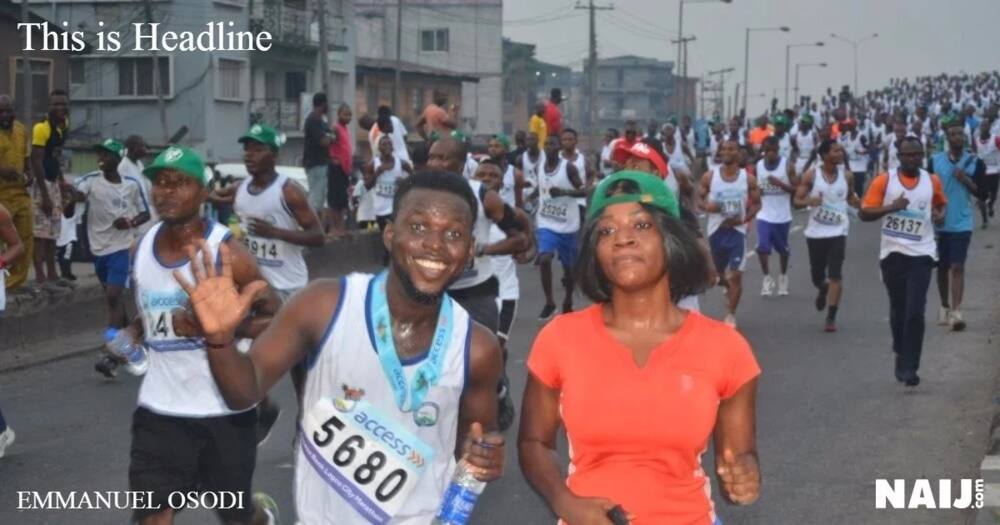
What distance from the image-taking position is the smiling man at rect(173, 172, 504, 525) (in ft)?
14.6

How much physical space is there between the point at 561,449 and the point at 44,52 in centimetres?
2510

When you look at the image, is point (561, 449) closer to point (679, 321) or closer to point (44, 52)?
point (679, 321)

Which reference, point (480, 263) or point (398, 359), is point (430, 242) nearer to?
point (398, 359)

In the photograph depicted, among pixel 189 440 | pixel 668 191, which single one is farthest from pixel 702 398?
pixel 189 440

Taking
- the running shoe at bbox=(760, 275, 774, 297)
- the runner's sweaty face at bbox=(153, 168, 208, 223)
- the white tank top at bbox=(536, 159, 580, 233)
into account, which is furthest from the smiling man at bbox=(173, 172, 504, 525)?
the running shoe at bbox=(760, 275, 774, 297)

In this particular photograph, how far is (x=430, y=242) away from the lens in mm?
4539

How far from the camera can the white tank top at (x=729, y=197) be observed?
1538cm

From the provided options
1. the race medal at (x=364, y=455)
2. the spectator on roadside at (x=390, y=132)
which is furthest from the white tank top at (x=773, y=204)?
the race medal at (x=364, y=455)

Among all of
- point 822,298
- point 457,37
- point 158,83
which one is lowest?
point 822,298

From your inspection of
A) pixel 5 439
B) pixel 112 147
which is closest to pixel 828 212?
pixel 112 147

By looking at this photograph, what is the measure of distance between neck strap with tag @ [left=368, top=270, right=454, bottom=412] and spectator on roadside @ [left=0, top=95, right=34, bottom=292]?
1037 centimetres

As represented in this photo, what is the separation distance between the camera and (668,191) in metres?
4.73

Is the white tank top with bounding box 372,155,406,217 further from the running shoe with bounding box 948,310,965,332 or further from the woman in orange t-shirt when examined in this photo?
the woman in orange t-shirt

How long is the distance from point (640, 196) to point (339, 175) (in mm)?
18865
